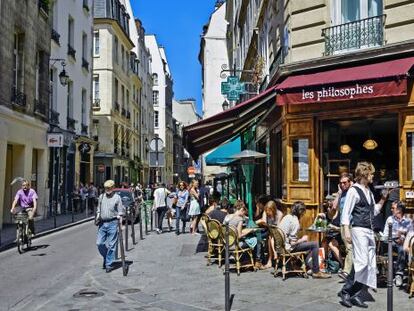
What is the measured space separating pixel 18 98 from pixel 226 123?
1104 centimetres

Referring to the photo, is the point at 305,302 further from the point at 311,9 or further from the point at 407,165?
the point at 311,9

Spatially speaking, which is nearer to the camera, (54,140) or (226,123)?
(226,123)

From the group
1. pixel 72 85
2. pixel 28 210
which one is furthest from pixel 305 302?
pixel 72 85

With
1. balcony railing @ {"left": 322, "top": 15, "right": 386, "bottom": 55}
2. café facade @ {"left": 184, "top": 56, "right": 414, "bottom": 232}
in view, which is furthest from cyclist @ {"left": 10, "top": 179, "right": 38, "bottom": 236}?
balcony railing @ {"left": 322, "top": 15, "right": 386, "bottom": 55}

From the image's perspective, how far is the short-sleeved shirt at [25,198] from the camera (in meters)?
13.7

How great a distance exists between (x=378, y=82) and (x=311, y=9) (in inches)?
114

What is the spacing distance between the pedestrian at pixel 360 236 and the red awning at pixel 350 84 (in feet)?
7.30

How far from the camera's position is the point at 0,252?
1357cm

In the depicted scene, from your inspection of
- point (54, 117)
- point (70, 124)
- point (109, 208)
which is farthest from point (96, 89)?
point (109, 208)

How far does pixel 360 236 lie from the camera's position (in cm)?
720

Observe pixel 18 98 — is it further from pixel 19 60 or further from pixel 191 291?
pixel 191 291

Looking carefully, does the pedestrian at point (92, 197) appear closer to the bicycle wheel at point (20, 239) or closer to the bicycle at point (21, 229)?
the bicycle at point (21, 229)

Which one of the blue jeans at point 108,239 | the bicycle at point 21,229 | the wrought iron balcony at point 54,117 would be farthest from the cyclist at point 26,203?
the wrought iron balcony at point 54,117

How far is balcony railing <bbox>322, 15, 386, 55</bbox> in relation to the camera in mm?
10133
